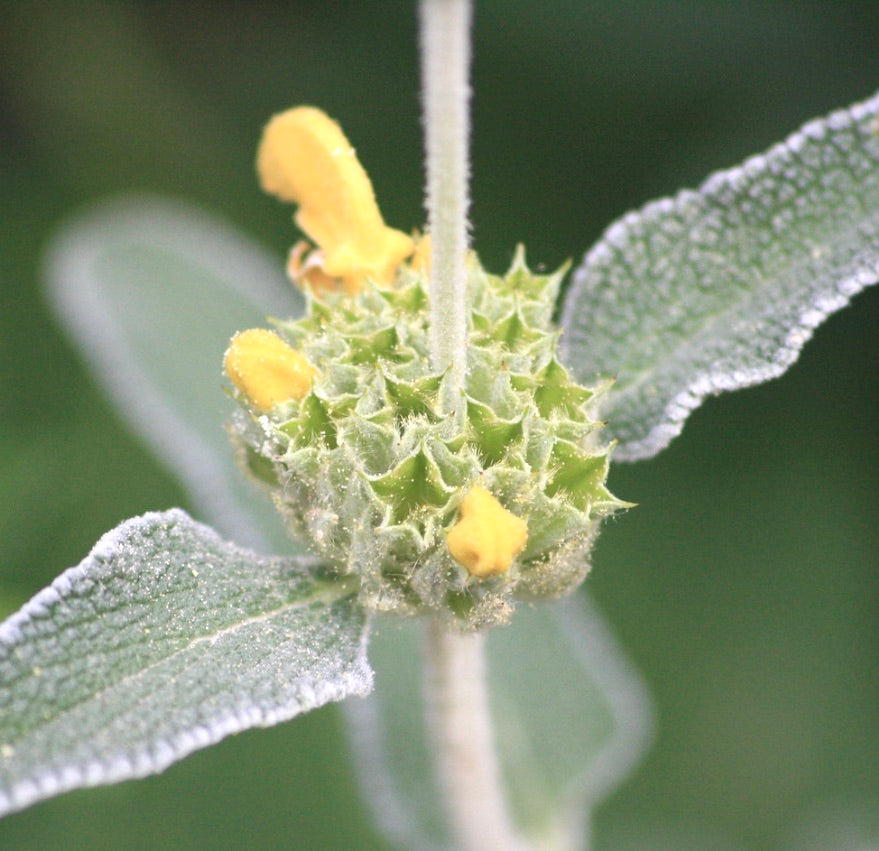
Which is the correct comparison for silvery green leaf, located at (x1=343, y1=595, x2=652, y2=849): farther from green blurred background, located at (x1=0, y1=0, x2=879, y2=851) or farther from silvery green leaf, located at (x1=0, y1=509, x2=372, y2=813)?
silvery green leaf, located at (x1=0, y1=509, x2=372, y2=813)

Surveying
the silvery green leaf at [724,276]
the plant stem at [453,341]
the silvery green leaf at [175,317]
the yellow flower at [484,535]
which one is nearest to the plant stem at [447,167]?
the plant stem at [453,341]

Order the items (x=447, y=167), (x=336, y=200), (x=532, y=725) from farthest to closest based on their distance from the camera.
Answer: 1. (x=532, y=725)
2. (x=336, y=200)
3. (x=447, y=167)

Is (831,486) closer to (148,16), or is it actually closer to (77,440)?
(77,440)

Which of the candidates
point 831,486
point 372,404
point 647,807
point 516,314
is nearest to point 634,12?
point 831,486

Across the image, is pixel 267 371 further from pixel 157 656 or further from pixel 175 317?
pixel 175 317

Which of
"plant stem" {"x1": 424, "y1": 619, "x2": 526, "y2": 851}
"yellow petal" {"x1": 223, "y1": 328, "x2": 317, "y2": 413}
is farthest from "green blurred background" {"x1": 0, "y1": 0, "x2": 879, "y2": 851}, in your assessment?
"yellow petal" {"x1": 223, "y1": 328, "x2": 317, "y2": 413}

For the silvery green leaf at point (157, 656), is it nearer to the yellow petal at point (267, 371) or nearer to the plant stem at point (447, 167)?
the yellow petal at point (267, 371)

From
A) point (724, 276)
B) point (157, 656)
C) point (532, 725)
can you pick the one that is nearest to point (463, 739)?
point (532, 725)
